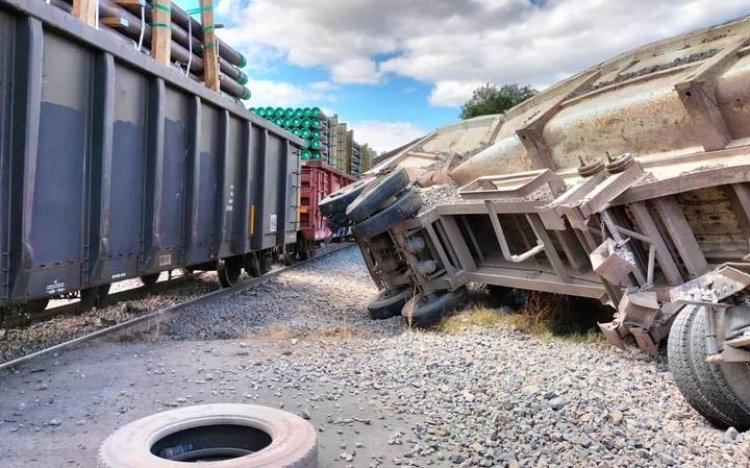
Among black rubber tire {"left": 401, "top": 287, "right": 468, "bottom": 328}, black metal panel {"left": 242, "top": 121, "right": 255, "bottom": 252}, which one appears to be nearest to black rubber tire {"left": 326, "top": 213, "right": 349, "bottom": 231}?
black rubber tire {"left": 401, "top": 287, "right": 468, "bottom": 328}

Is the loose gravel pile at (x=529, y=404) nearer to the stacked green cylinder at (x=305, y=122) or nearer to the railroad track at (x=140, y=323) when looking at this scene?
the railroad track at (x=140, y=323)

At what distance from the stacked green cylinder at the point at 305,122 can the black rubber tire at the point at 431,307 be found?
944 centimetres

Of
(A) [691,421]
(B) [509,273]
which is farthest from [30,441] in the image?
(B) [509,273]

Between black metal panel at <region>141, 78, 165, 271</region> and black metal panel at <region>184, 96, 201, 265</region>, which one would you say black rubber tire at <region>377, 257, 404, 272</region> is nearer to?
black metal panel at <region>184, 96, 201, 265</region>

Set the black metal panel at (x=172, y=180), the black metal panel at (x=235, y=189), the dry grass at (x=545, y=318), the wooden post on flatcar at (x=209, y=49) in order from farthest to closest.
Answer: the wooden post on flatcar at (x=209, y=49)
the black metal panel at (x=235, y=189)
the black metal panel at (x=172, y=180)
the dry grass at (x=545, y=318)

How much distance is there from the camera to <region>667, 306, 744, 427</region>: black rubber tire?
3.34 m

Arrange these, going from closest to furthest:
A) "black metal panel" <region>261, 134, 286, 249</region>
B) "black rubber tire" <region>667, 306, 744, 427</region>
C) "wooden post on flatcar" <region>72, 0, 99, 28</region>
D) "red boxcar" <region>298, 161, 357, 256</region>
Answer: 1. "black rubber tire" <region>667, 306, 744, 427</region>
2. "wooden post on flatcar" <region>72, 0, 99, 28</region>
3. "black metal panel" <region>261, 134, 286, 249</region>
4. "red boxcar" <region>298, 161, 357, 256</region>

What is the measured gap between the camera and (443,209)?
677cm

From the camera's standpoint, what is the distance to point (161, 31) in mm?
7656

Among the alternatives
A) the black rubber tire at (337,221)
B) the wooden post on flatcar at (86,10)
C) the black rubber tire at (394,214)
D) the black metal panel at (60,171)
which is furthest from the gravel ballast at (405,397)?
the wooden post on flatcar at (86,10)

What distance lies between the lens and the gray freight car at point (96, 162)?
14.3 feet

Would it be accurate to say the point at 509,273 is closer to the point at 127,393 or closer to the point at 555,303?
the point at 555,303

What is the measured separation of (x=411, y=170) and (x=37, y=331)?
16.1 ft

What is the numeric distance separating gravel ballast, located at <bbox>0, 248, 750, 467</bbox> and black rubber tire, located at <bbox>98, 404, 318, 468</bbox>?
0.37 m
